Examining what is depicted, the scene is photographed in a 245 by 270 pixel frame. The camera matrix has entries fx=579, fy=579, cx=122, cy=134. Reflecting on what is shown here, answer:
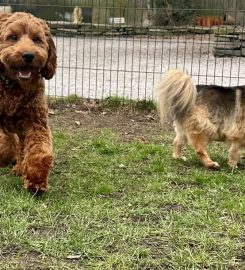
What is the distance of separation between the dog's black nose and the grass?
42.8 inches

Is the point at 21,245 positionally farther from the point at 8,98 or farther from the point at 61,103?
the point at 61,103

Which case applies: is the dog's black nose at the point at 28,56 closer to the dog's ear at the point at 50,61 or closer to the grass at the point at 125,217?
the dog's ear at the point at 50,61

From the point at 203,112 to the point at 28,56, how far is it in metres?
2.47

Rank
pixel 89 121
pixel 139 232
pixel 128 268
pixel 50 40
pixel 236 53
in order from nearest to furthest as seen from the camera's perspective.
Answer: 1. pixel 128 268
2. pixel 139 232
3. pixel 50 40
4. pixel 89 121
5. pixel 236 53

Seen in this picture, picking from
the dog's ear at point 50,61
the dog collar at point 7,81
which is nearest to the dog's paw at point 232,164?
the dog's ear at point 50,61

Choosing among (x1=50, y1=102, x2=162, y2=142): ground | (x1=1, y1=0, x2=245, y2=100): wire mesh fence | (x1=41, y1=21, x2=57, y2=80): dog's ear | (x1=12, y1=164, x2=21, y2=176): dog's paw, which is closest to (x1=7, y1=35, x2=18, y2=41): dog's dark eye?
(x1=41, y1=21, x2=57, y2=80): dog's ear

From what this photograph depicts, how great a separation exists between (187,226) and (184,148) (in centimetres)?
297

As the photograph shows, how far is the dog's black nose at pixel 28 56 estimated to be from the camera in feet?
14.8

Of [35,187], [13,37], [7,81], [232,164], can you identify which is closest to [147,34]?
[232,164]

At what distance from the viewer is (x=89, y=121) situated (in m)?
8.48

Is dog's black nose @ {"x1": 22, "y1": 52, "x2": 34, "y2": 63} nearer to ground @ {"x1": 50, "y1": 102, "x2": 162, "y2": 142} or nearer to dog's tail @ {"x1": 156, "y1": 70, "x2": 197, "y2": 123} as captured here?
dog's tail @ {"x1": 156, "y1": 70, "x2": 197, "y2": 123}

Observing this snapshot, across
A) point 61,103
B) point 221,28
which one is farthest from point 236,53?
point 61,103

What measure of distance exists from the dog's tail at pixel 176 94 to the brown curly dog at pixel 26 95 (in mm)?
1627

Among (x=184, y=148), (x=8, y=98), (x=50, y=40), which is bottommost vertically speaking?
(x=184, y=148)
